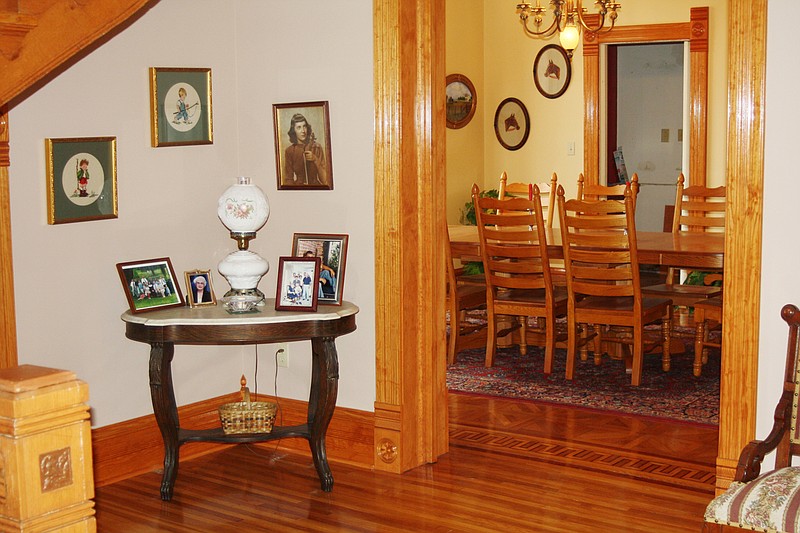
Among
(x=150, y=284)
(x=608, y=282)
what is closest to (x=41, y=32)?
(x=150, y=284)

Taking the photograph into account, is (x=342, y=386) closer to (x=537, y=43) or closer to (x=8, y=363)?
(x=8, y=363)

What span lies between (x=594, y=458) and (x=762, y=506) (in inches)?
72.2

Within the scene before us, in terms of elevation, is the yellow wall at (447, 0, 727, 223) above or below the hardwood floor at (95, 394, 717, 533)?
above

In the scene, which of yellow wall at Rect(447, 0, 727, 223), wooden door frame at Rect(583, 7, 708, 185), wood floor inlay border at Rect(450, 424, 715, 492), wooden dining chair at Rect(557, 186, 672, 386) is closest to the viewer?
wood floor inlay border at Rect(450, 424, 715, 492)

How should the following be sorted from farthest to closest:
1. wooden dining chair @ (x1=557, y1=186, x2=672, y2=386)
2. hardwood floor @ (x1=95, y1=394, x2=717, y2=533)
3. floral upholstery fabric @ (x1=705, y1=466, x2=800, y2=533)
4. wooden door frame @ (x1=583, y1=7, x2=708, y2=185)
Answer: wooden door frame @ (x1=583, y1=7, x2=708, y2=185)
wooden dining chair @ (x1=557, y1=186, x2=672, y2=386)
hardwood floor @ (x1=95, y1=394, x2=717, y2=533)
floral upholstery fabric @ (x1=705, y1=466, x2=800, y2=533)

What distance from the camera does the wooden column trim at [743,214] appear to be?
149 inches

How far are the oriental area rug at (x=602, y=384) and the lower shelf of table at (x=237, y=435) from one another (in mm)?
1816

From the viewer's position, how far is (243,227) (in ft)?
14.6

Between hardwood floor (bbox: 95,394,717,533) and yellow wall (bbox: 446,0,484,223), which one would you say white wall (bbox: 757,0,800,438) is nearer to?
hardwood floor (bbox: 95,394,717,533)

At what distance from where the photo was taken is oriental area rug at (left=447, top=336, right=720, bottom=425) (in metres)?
5.77

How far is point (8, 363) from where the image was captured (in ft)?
13.5

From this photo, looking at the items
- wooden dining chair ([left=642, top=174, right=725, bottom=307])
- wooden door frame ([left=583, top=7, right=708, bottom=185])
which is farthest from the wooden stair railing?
wooden door frame ([left=583, top=7, right=708, bottom=185])

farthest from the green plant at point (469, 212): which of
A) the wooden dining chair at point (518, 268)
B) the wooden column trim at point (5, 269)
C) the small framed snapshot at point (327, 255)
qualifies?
the wooden column trim at point (5, 269)

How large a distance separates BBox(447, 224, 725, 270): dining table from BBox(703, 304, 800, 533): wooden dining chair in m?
2.08
